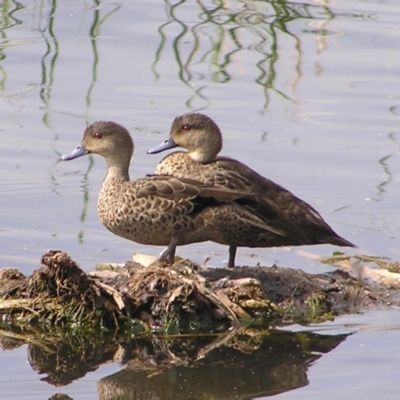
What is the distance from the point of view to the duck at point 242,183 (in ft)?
29.3

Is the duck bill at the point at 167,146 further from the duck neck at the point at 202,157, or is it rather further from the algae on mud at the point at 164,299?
the algae on mud at the point at 164,299

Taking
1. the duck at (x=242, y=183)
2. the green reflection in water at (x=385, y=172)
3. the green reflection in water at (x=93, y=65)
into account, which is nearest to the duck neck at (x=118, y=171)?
the duck at (x=242, y=183)

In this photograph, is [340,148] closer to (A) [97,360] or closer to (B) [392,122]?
(B) [392,122]

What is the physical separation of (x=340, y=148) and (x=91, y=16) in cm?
452

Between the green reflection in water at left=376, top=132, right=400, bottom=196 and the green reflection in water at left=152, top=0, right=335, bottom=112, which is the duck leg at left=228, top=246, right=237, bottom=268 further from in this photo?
the green reflection in water at left=152, top=0, right=335, bottom=112

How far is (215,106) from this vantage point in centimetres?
1271

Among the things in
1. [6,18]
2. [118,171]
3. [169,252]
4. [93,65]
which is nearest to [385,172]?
[118,171]

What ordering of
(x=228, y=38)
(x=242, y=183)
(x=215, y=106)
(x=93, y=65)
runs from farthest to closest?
1. (x=228, y=38)
2. (x=93, y=65)
3. (x=215, y=106)
4. (x=242, y=183)

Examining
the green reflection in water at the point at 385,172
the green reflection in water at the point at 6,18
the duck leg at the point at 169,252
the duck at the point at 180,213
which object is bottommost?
the green reflection in water at the point at 385,172

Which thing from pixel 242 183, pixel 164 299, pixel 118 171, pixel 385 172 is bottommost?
pixel 385 172

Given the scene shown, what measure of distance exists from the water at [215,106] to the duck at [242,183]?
1.95 ft

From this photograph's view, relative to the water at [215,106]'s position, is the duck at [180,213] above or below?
above

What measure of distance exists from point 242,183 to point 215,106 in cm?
375

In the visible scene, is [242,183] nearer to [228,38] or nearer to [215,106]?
[215,106]
